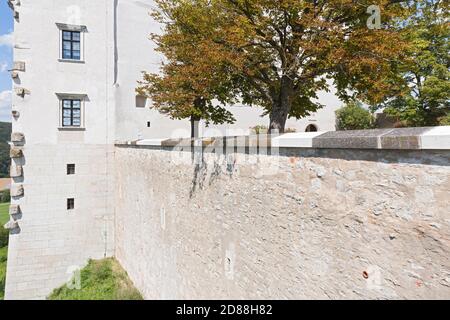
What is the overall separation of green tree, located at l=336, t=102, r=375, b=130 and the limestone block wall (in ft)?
55.1

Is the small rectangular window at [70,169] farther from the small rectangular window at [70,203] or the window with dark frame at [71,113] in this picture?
the window with dark frame at [71,113]

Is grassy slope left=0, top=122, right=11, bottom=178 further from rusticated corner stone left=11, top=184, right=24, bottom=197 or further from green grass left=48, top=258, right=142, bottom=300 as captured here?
green grass left=48, top=258, right=142, bottom=300

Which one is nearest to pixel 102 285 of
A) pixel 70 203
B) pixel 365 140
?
pixel 70 203

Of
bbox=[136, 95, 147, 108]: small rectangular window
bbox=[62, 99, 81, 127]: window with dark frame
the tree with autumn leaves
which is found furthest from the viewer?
bbox=[136, 95, 147, 108]: small rectangular window

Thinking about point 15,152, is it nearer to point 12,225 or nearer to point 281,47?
point 12,225

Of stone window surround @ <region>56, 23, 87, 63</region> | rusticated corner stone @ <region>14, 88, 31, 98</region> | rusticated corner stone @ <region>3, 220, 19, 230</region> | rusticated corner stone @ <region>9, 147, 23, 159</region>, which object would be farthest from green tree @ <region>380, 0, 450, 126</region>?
rusticated corner stone @ <region>3, 220, 19, 230</region>

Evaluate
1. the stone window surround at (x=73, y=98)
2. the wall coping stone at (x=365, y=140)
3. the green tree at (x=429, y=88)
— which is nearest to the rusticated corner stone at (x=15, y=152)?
the stone window surround at (x=73, y=98)

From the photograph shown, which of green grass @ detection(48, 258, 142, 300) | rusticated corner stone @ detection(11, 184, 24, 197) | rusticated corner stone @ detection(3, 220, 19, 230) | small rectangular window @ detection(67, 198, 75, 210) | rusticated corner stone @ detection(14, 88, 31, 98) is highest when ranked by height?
rusticated corner stone @ detection(14, 88, 31, 98)

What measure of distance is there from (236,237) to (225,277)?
934 mm

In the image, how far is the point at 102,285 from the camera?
11.3 m

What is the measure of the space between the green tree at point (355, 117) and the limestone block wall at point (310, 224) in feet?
55.1

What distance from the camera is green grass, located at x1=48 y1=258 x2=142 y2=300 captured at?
34.7 feet

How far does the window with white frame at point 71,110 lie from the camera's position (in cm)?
1229

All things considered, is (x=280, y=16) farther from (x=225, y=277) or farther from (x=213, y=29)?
(x=225, y=277)
